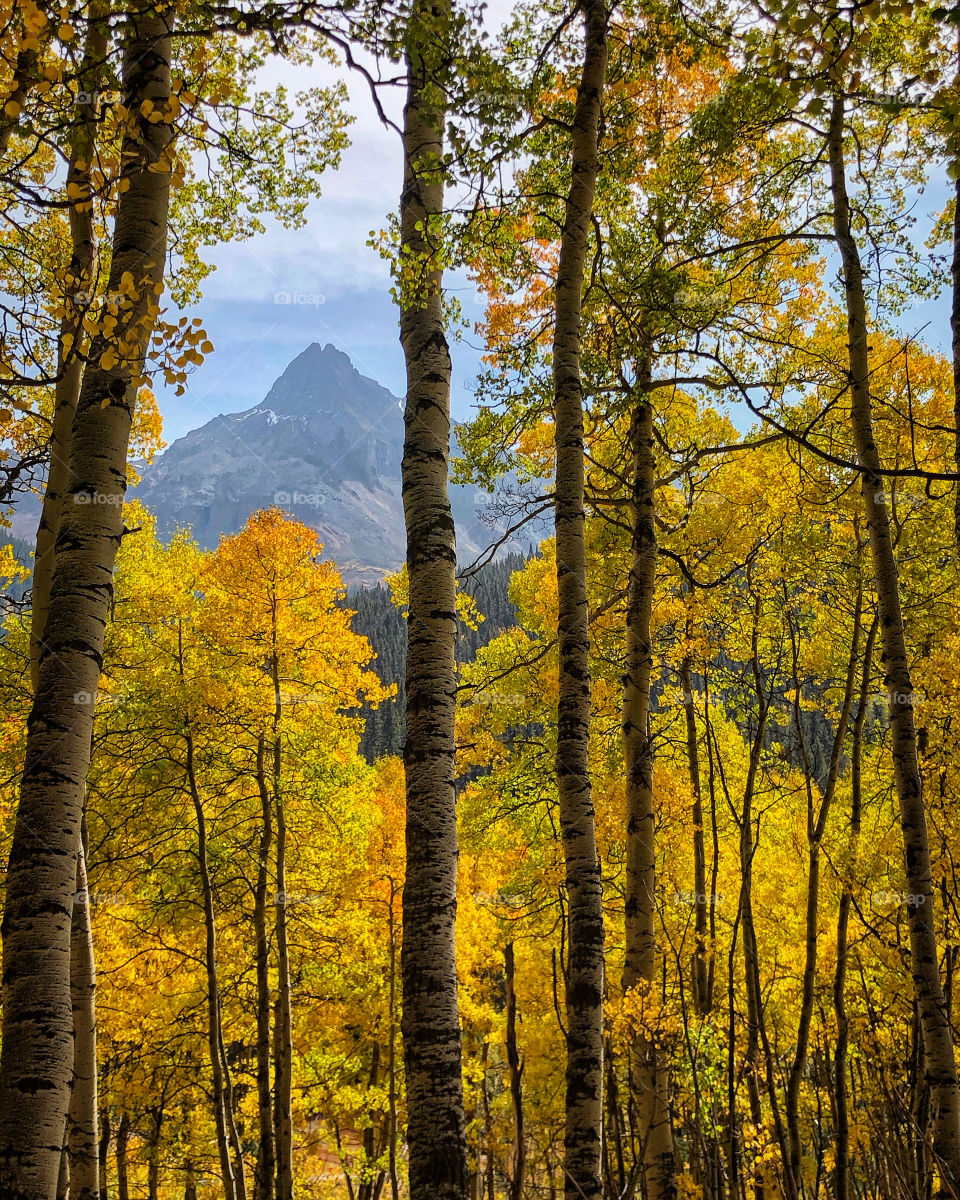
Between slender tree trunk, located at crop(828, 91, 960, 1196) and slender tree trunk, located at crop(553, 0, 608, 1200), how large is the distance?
1511 mm

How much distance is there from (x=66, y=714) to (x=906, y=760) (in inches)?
199

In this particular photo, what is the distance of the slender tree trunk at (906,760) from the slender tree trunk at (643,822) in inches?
64.3

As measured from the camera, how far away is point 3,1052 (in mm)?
2156

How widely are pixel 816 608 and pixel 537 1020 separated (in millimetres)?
9711

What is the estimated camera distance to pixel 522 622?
12297 millimetres

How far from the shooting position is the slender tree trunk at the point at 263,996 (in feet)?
27.8

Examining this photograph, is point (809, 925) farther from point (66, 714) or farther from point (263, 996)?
point (66, 714)

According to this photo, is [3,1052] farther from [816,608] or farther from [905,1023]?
[905,1023]
